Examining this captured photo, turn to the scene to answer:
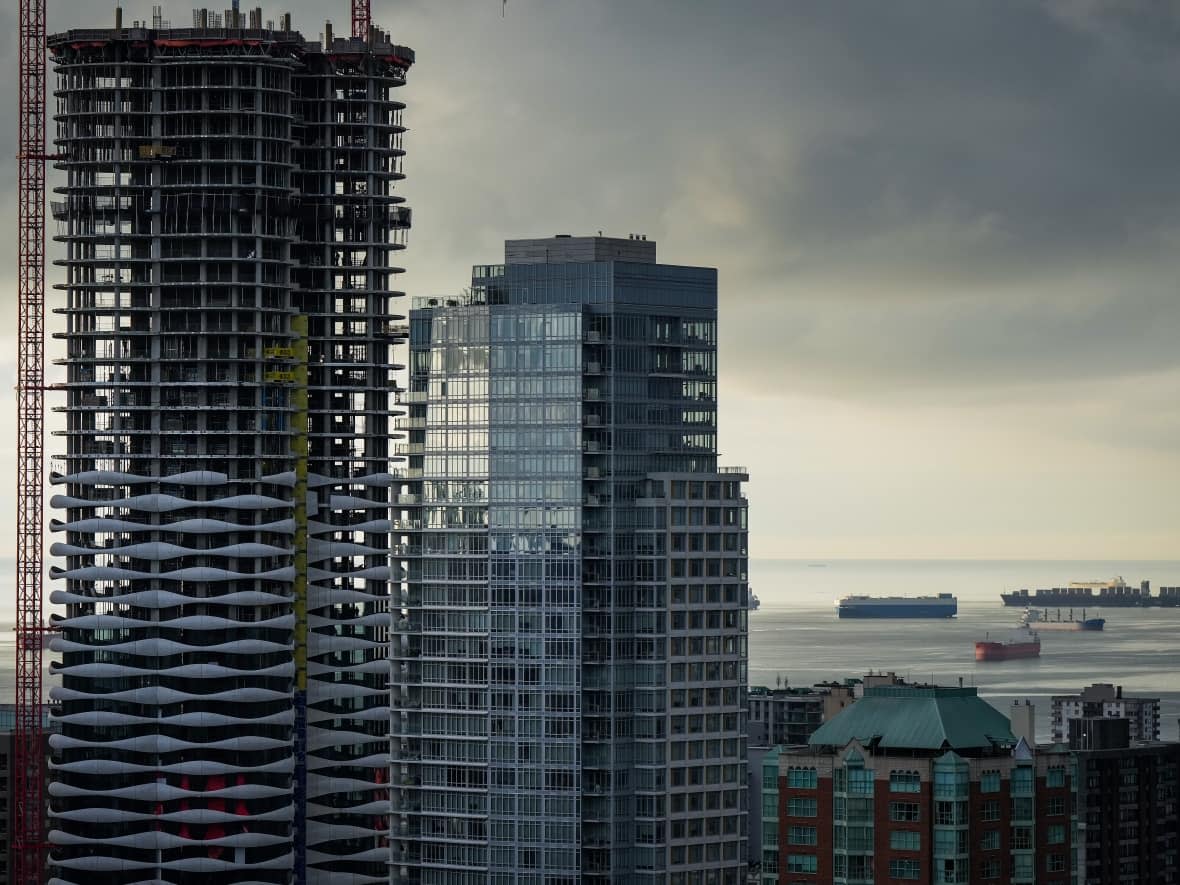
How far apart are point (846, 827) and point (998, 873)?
452 inches

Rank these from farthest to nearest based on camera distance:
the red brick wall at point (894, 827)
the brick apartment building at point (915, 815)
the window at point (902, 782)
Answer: the window at point (902, 782) → the brick apartment building at point (915, 815) → the red brick wall at point (894, 827)

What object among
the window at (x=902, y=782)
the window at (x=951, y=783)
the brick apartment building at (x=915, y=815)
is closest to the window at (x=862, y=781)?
the brick apartment building at (x=915, y=815)

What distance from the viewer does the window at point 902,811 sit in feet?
646

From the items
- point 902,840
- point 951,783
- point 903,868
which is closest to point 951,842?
point 902,840

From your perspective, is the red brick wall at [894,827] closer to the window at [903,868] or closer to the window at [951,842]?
the window at [903,868]

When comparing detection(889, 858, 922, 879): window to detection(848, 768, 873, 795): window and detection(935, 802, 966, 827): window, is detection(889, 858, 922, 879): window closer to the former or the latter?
detection(935, 802, 966, 827): window

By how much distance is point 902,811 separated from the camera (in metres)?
197

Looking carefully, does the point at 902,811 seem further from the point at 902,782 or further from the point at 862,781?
the point at 862,781

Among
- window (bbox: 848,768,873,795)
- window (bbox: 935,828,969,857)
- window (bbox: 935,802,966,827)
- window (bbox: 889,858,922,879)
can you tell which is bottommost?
window (bbox: 889,858,922,879)

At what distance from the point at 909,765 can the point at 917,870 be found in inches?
293

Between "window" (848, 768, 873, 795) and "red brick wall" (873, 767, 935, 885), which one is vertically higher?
"window" (848, 768, 873, 795)

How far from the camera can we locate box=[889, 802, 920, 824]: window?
197000mm

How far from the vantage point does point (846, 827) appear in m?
199

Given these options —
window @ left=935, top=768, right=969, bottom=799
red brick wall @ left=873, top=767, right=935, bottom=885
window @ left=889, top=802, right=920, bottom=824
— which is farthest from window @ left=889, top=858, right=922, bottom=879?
window @ left=935, top=768, right=969, bottom=799
